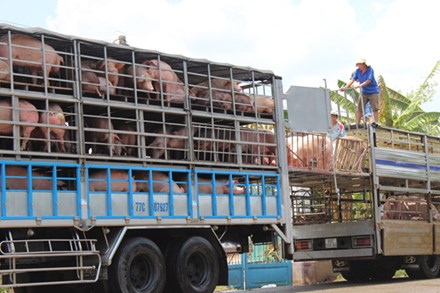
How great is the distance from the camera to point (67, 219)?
10023mm

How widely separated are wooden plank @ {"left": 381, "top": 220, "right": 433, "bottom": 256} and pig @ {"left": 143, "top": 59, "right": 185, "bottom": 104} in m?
5.47

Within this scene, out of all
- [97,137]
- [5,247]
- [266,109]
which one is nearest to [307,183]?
[266,109]

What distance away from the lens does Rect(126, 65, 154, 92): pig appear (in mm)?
11336

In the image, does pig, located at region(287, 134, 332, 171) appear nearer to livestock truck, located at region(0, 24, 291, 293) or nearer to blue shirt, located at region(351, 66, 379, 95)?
livestock truck, located at region(0, 24, 291, 293)

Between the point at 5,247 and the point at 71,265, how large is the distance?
43.0 inches

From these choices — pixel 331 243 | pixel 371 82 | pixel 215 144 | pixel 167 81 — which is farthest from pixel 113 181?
pixel 371 82

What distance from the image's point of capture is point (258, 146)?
12.8m

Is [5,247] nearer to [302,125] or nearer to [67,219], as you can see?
[67,219]

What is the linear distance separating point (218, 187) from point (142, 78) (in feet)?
6.66

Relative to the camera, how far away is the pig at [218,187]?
1184cm

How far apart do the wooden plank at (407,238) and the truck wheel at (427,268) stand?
25 centimetres

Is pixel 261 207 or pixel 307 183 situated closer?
pixel 261 207

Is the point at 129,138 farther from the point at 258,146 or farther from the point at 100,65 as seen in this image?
the point at 258,146

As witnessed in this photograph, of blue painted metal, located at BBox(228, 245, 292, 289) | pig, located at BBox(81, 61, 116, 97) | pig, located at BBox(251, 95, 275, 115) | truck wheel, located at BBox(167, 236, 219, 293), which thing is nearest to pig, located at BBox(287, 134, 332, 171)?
pig, located at BBox(251, 95, 275, 115)
